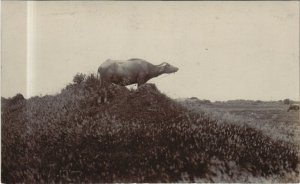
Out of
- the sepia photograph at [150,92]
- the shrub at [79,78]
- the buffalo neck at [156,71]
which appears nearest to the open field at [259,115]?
the sepia photograph at [150,92]

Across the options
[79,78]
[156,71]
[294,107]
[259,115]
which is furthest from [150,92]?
[294,107]

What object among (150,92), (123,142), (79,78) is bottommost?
(123,142)

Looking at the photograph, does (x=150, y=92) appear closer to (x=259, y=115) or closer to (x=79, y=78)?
(x=79, y=78)

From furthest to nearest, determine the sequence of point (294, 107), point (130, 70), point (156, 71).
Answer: point (130, 70) → point (156, 71) → point (294, 107)

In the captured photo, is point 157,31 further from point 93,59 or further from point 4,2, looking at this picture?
point 4,2

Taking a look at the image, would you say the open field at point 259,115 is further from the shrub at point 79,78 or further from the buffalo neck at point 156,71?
the shrub at point 79,78

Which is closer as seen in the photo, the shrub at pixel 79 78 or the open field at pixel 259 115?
the open field at pixel 259 115

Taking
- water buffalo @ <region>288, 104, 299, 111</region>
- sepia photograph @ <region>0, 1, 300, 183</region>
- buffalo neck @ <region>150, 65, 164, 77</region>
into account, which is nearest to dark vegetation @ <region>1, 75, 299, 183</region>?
sepia photograph @ <region>0, 1, 300, 183</region>
